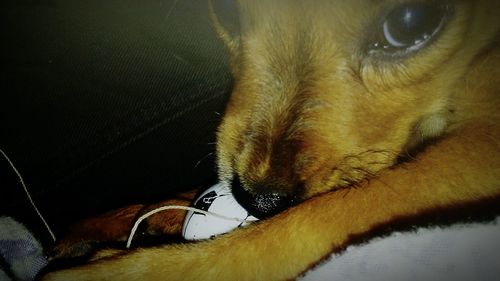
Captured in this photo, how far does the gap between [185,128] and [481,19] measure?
47.3 inches

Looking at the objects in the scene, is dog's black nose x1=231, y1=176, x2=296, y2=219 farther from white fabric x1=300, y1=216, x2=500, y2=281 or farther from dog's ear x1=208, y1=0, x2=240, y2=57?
dog's ear x1=208, y1=0, x2=240, y2=57

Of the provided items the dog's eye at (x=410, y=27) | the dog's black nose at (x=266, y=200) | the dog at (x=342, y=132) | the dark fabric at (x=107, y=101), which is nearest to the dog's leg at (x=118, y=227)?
the dark fabric at (x=107, y=101)

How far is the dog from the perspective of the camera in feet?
4.06

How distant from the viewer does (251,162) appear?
1.49 m

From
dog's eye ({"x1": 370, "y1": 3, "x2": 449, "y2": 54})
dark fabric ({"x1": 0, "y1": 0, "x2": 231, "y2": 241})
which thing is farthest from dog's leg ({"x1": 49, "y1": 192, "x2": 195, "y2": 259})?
dog's eye ({"x1": 370, "y1": 3, "x2": 449, "y2": 54})

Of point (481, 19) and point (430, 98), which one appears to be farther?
point (430, 98)

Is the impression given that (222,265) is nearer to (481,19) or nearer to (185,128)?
(185,128)

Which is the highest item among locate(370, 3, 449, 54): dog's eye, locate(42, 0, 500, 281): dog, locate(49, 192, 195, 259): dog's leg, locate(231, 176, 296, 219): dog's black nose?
locate(370, 3, 449, 54): dog's eye

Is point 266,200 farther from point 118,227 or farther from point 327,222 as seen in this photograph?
point 118,227

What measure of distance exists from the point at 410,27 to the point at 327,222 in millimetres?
725

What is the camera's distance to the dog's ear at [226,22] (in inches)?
81.7

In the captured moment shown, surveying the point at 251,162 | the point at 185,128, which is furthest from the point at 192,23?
the point at 251,162

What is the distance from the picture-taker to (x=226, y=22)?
2.12 meters

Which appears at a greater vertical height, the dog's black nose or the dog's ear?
the dog's ear
